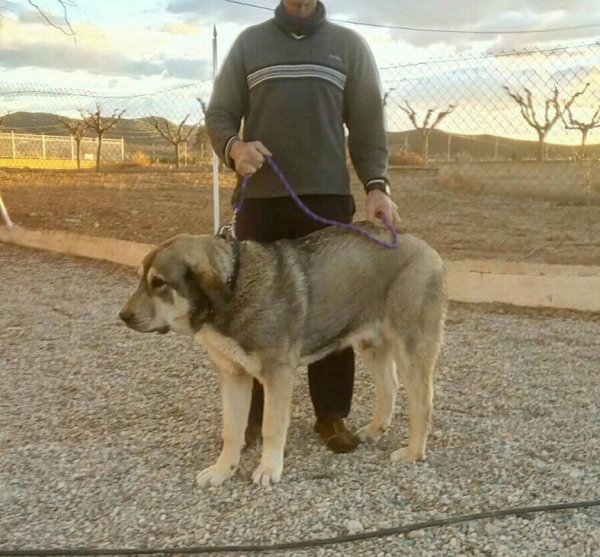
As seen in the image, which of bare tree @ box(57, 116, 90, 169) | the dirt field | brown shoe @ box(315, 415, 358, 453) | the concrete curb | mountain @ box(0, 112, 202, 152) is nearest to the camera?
brown shoe @ box(315, 415, 358, 453)

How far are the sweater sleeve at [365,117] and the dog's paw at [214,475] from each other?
5.67ft

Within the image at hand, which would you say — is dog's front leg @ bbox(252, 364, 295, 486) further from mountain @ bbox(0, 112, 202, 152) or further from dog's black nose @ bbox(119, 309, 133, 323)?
mountain @ bbox(0, 112, 202, 152)

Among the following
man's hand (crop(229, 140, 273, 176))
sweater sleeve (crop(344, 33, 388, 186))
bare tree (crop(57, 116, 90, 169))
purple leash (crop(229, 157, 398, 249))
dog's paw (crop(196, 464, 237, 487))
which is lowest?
dog's paw (crop(196, 464, 237, 487))

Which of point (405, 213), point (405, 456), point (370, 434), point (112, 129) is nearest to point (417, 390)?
point (405, 456)

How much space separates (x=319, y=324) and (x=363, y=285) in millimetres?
307

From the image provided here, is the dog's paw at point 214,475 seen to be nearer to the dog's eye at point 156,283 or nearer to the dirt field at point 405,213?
the dog's eye at point 156,283

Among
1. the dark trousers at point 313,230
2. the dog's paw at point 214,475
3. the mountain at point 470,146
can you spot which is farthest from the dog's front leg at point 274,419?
the mountain at point 470,146

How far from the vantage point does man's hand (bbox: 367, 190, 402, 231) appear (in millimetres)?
3754

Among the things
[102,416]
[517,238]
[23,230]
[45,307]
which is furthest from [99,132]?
[102,416]

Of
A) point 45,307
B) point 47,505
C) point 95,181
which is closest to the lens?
point 47,505

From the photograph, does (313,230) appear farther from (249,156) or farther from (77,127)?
(77,127)

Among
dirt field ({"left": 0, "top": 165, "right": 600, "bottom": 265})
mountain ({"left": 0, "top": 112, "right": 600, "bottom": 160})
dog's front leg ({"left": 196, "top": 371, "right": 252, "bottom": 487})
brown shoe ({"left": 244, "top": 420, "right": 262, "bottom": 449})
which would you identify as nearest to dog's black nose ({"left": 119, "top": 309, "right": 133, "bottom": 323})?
dog's front leg ({"left": 196, "top": 371, "right": 252, "bottom": 487})

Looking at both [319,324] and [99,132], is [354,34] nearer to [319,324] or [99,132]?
[319,324]

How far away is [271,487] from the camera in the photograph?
3400mm
